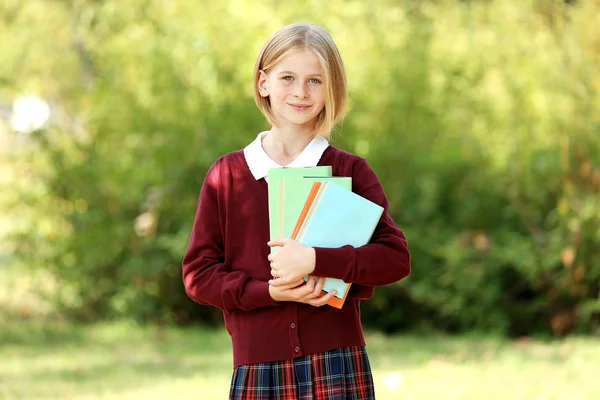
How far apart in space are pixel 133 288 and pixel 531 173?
3119mm

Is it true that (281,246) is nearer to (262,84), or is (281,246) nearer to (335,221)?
(335,221)

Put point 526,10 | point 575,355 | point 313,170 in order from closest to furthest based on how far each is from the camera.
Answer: point 313,170
point 575,355
point 526,10

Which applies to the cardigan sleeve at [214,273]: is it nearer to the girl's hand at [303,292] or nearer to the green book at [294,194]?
the girl's hand at [303,292]

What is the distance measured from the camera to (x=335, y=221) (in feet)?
7.45

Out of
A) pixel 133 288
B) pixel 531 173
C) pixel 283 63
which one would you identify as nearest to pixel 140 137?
pixel 133 288

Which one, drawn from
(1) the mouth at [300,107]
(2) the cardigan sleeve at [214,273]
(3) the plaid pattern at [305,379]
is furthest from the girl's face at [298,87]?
(3) the plaid pattern at [305,379]

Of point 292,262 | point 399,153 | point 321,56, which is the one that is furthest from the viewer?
point 399,153

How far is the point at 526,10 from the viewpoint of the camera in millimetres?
7203

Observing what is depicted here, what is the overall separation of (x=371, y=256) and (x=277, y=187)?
0.27 m

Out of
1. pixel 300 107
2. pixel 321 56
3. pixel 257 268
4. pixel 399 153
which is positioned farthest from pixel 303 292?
pixel 399 153

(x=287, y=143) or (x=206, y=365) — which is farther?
(x=206, y=365)

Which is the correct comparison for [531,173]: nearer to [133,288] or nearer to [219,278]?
[133,288]

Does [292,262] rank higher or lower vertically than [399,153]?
lower

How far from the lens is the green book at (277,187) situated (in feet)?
7.45
